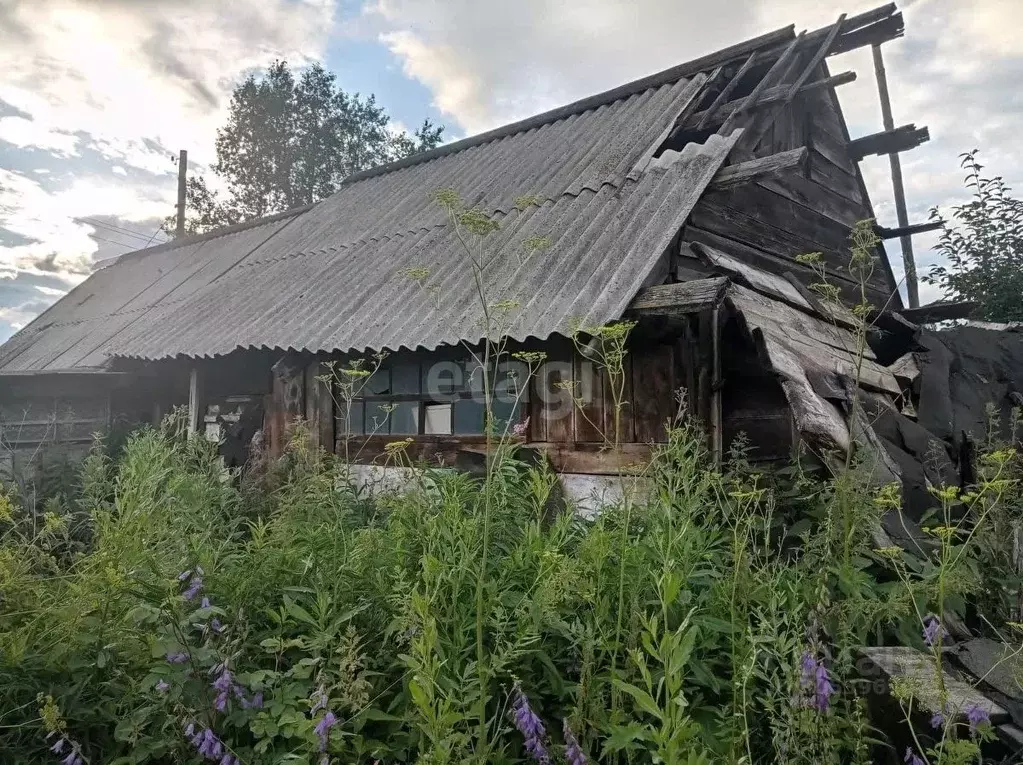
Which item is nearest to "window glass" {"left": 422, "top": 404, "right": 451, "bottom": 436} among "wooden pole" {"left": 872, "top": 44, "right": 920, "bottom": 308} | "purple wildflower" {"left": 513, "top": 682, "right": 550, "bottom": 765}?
"purple wildflower" {"left": 513, "top": 682, "right": 550, "bottom": 765}

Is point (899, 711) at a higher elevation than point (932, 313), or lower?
lower

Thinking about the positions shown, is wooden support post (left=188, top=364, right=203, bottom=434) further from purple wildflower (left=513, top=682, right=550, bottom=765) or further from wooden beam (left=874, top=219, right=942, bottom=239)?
wooden beam (left=874, top=219, right=942, bottom=239)

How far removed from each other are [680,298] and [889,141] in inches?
244

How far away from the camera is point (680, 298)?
410 cm

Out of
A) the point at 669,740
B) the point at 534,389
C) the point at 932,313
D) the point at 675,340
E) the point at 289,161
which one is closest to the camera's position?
the point at 669,740

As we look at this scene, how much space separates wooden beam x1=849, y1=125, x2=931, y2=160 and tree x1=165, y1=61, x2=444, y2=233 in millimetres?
18396

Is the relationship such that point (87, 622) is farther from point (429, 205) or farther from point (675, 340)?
point (429, 205)

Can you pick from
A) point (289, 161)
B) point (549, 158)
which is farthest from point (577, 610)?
point (289, 161)

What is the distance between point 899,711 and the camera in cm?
204

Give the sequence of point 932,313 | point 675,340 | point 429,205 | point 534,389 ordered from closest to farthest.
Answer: point 675,340 < point 534,389 < point 932,313 < point 429,205

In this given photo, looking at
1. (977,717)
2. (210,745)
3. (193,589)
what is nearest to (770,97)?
(977,717)

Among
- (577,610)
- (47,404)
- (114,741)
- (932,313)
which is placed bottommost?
(114,741)

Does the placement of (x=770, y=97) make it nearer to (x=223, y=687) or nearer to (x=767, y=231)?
(x=767, y=231)

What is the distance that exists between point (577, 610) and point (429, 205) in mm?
7213
